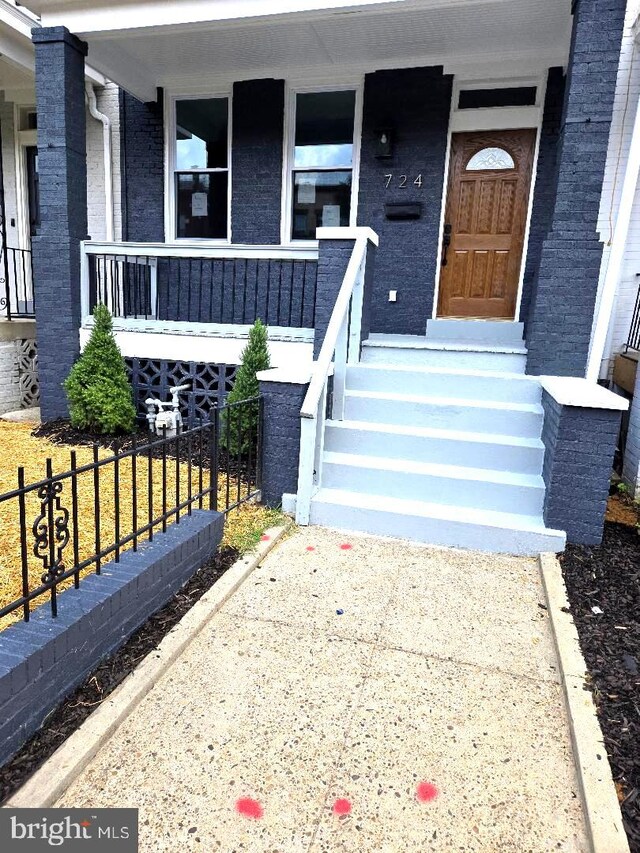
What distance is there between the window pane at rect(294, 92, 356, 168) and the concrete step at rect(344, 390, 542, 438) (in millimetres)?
3702

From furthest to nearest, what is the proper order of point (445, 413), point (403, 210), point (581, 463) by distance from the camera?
point (403, 210) → point (445, 413) → point (581, 463)

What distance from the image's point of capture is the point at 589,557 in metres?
3.27

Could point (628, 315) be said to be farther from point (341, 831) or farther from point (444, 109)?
point (341, 831)

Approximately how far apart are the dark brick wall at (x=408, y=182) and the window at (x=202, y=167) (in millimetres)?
1877

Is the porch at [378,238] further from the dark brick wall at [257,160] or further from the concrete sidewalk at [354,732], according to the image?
the concrete sidewalk at [354,732]

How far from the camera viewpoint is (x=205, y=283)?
21.3 ft

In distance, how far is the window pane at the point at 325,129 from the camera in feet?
21.1

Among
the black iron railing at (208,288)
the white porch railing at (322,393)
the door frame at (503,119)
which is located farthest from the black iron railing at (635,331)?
the black iron railing at (208,288)

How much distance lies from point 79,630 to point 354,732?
1072mm

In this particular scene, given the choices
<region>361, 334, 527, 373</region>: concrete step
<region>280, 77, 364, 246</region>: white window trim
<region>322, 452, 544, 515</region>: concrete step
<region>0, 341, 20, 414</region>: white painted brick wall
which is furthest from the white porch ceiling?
<region>322, 452, 544, 515</region>: concrete step

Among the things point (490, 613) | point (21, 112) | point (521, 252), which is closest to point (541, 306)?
point (521, 252)

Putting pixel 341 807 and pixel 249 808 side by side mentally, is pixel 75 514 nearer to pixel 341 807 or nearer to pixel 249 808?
pixel 249 808

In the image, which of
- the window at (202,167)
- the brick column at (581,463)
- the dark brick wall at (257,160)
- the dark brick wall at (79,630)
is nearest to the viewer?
the dark brick wall at (79,630)

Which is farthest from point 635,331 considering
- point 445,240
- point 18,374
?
point 18,374
